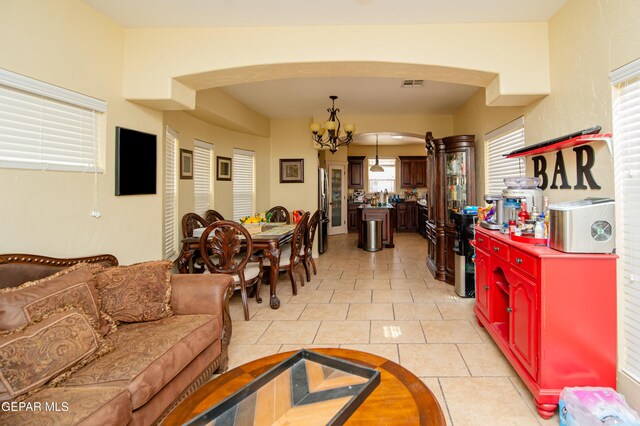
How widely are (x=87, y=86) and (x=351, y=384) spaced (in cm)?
275

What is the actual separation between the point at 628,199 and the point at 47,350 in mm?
3107

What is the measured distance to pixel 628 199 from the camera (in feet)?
6.30

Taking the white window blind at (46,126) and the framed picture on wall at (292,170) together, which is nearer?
the white window blind at (46,126)

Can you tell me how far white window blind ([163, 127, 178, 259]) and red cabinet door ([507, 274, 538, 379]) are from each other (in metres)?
3.57

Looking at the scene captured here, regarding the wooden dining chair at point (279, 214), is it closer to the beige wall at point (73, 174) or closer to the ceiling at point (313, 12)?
the beige wall at point (73, 174)

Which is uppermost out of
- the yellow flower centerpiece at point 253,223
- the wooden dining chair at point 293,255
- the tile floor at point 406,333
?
the yellow flower centerpiece at point 253,223

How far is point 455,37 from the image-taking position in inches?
110

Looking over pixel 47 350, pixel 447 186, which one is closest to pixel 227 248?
pixel 47 350

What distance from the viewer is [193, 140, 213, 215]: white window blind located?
15.7 feet

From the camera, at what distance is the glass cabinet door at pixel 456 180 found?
4.52 m

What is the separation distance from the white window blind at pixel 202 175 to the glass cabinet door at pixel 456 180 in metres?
3.50

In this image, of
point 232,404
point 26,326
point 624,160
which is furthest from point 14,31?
point 624,160

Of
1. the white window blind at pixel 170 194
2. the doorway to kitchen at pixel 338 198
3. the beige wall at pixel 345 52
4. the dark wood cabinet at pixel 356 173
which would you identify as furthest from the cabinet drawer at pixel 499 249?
the dark wood cabinet at pixel 356 173

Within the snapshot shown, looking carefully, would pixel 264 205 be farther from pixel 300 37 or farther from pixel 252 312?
pixel 300 37
